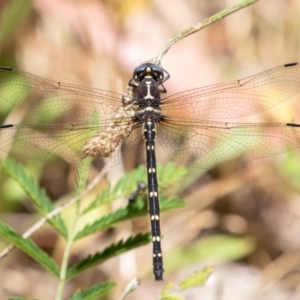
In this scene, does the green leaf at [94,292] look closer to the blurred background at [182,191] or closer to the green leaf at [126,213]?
the green leaf at [126,213]

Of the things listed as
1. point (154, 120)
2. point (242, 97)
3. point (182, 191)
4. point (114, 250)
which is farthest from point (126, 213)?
point (182, 191)

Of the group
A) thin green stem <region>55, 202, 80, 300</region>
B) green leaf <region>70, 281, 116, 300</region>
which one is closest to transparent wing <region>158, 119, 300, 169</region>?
thin green stem <region>55, 202, 80, 300</region>

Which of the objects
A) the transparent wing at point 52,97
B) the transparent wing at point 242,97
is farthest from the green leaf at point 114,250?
the transparent wing at point 242,97

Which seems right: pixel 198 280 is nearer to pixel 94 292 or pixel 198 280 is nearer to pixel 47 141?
pixel 94 292

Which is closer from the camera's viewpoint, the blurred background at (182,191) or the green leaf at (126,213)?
the green leaf at (126,213)

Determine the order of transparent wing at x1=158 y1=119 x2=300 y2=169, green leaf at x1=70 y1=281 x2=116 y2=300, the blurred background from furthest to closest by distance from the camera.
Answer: the blurred background → transparent wing at x1=158 y1=119 x2=300 y2=169 → green leaf at x1=70 y1=281 x2=116 y2=300

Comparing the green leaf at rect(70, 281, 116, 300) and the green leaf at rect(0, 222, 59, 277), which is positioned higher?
the green leaf at rect(0, 222, 59, 277)

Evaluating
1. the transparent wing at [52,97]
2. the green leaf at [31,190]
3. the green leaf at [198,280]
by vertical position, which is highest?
the transparent wing at [52,97]

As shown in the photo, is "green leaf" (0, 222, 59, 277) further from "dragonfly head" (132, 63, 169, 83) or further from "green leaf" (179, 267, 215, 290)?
"dragonfly head" (132, 63, 169, 83)

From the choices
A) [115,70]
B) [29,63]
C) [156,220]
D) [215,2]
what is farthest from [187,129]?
[215,2]
